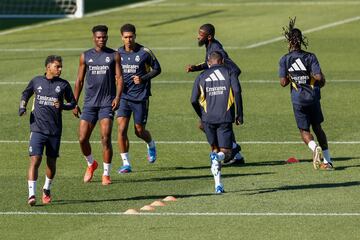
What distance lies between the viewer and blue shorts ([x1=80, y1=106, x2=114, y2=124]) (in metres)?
21.0

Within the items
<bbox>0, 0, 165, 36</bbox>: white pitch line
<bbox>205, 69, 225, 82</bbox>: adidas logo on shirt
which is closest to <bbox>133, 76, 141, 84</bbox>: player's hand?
<bbox>205, 69, 225, 82</bbox>: adidas logo on shirt

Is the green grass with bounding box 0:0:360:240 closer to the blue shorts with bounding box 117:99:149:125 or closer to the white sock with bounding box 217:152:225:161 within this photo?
the white sock with bounding box 217:152:225:161

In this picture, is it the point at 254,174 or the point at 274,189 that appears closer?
the point at 274,189

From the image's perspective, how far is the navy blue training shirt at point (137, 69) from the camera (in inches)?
886

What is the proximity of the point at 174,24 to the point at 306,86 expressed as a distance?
82.0 ft

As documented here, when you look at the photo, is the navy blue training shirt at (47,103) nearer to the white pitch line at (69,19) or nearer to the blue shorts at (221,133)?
the blue shorts at (221,133)

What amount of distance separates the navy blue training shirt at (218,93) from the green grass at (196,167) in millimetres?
1174

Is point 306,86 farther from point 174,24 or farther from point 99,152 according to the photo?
point 174,24

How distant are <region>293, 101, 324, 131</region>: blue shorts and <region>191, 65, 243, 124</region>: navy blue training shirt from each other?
2458 mm

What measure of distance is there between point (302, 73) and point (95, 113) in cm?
352

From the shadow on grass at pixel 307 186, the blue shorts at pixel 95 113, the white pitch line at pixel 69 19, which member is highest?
the white pitch line at pixel 69 19

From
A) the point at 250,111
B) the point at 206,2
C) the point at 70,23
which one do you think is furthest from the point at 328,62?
the point at 206,2

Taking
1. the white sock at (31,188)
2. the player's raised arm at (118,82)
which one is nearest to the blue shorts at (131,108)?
the player's raised arm at (118,82)

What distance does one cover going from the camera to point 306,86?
72.4 ft
